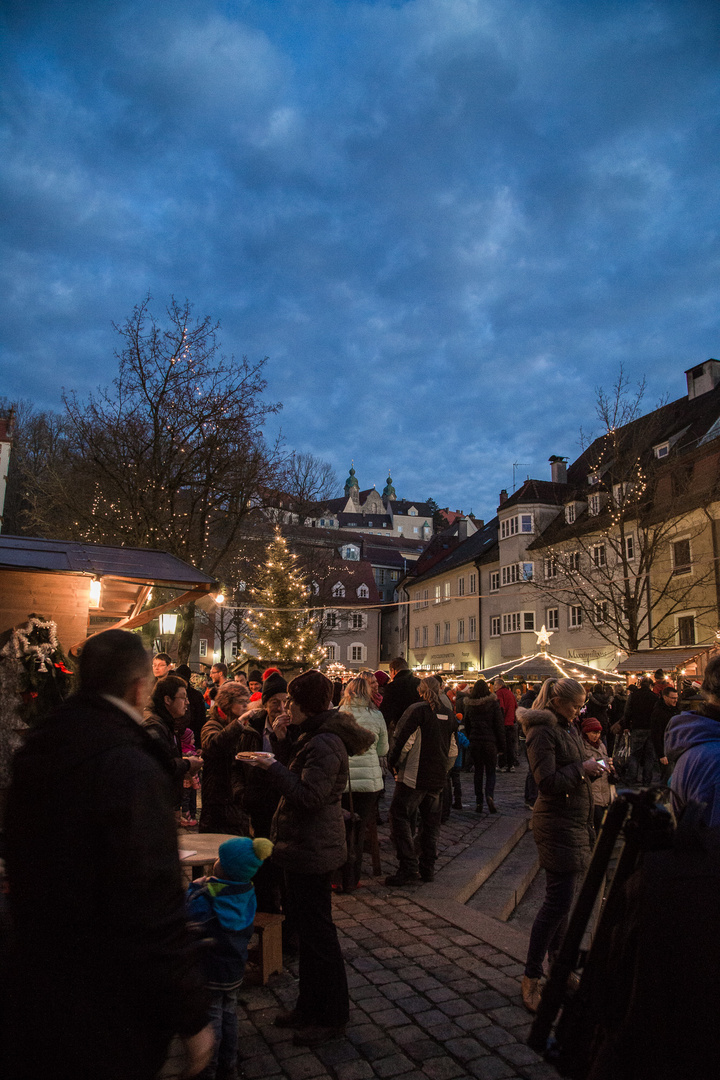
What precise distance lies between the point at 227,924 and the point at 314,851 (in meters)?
0.71

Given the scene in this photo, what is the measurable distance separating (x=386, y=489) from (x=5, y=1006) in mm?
123259

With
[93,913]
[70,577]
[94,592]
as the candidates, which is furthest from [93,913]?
[94,592]

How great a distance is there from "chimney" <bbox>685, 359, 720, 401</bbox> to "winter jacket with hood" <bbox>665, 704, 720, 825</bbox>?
32474mm

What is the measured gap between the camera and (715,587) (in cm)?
2434

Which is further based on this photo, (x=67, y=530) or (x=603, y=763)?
(x=67, y=530)

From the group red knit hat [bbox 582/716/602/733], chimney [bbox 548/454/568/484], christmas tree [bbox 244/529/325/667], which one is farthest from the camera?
chimney [bbox 548/454/568/484]

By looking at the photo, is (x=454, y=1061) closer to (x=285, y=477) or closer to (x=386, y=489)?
(x=285, y=477)

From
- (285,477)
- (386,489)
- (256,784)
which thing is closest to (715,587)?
(285,477)

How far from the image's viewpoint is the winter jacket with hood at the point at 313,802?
3.88m

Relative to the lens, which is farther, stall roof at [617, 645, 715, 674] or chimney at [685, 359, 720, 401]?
chimney at [685, 359, 720, 401]

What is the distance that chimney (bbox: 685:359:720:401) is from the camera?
103ft

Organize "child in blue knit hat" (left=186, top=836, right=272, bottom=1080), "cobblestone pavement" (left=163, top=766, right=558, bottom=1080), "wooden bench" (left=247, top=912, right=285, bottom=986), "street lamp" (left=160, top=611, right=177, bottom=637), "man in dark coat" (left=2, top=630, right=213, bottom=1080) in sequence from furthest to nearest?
"street lamp" (left=160, top=611, right=177, bottom=637), "wooden bench" (left=247, top=912, right=285, bottom=986), "cobblestone pavement" (left=163, top=766, right=558, bottom=1080), "child in blue knit hat" (left=186, top=836, right=272, bottom=1080), "man in dark coat" (left=2, top=630, right=213, bottom=1080)

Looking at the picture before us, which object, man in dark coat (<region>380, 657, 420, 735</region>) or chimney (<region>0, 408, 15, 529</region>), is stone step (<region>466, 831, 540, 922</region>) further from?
chimney (<region>0, 408, 15, 529</region>)

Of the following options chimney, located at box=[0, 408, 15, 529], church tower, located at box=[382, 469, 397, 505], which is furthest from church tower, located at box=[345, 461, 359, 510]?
chimney, located at box=[0, 408, 15, 529]
